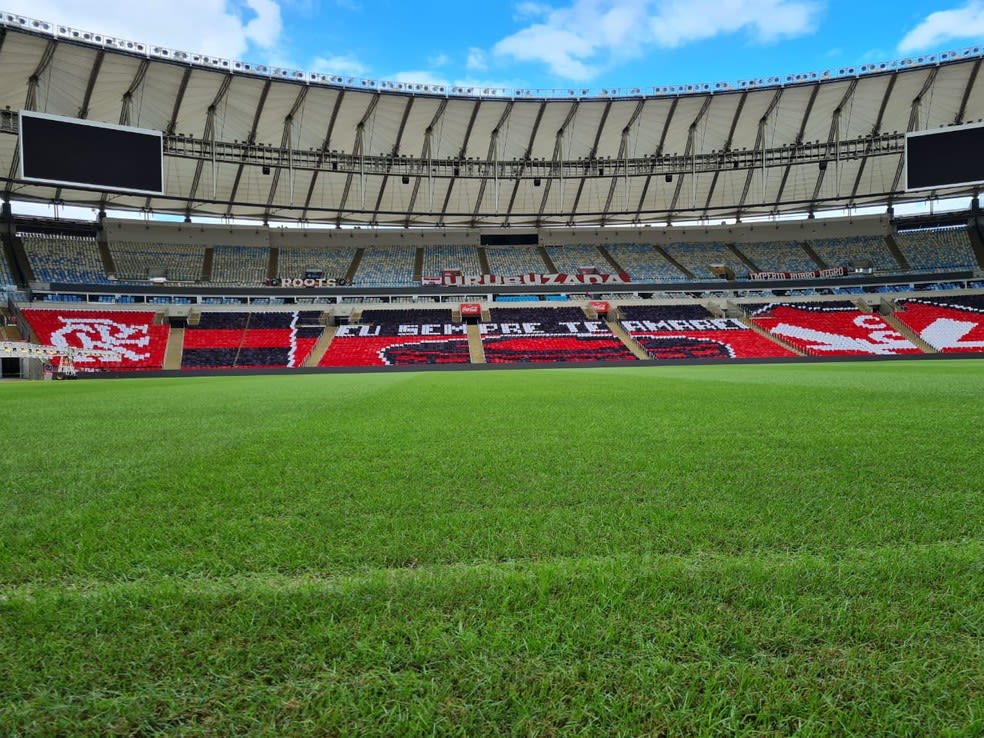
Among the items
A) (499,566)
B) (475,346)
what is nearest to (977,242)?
(475,346)

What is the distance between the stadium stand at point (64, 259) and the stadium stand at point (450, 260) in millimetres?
21305

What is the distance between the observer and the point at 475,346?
33.1m

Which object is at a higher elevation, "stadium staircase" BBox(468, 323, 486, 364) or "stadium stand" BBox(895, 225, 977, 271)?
"stadium stand" BBox(895, 225, 977, 271)

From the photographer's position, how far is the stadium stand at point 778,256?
4131cm

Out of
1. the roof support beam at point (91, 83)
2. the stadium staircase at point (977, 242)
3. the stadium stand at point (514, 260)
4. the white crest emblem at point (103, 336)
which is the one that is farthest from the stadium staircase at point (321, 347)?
the stadium staircase at point (977, 242)

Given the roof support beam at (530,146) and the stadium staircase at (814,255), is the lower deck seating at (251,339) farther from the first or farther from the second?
the stadium staircase at (814,255)

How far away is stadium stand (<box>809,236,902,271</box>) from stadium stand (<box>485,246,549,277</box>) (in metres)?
21.5

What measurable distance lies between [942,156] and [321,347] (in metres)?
35.5

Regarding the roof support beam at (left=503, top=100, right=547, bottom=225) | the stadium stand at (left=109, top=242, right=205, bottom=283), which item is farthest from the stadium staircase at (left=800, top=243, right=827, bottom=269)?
the stadium stand at (left=109, top=242, right=205, bottom=283)

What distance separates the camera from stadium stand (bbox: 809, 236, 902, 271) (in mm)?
40031

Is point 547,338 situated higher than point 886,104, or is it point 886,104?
point 886,104

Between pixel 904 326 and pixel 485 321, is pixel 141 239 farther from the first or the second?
pixel 904 326

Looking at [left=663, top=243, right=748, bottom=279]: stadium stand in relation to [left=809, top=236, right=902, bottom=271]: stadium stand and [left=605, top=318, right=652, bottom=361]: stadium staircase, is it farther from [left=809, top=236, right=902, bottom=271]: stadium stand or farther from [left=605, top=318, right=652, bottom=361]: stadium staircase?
[left=605, top=318, right=652, bottom=361]: stadium staircase

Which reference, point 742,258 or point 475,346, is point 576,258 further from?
point 475,346
